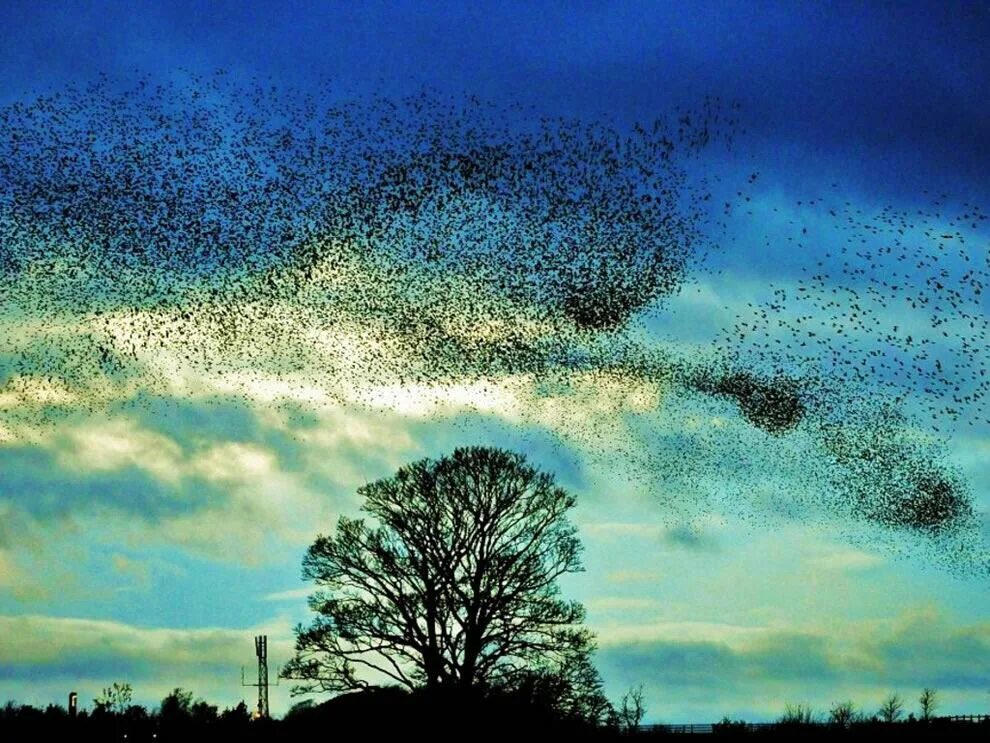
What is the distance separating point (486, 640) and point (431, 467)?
22.0 feet

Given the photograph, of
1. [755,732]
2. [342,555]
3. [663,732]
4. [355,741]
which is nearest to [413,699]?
[355,741]

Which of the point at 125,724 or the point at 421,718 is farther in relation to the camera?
the point at 125,724

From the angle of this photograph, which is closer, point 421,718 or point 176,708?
point 421,718

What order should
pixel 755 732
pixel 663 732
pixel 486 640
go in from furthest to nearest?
1. pixel 755 732
2. pixel 663 732
3. pixel 486 640

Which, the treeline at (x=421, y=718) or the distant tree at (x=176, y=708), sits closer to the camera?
the treeline at (x=421, y=718)

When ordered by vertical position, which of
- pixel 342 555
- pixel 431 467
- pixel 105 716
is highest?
pixel 431 467

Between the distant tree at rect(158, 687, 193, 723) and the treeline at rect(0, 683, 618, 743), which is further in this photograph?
the distant tree at rect(158, 687, 193, 723)

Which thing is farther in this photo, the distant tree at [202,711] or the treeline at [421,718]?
the distant tree at [202,711]

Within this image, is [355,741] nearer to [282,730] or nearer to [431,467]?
[282,730]

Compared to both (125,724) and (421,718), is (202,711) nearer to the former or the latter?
(125,724)

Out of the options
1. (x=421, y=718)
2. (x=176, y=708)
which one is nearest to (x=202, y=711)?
(x=176, y=708)

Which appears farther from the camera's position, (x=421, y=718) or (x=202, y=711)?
(x=202, y=711)

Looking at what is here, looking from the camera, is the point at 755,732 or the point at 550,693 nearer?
the point at 550,693

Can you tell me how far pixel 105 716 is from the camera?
A: 88.3 meters
